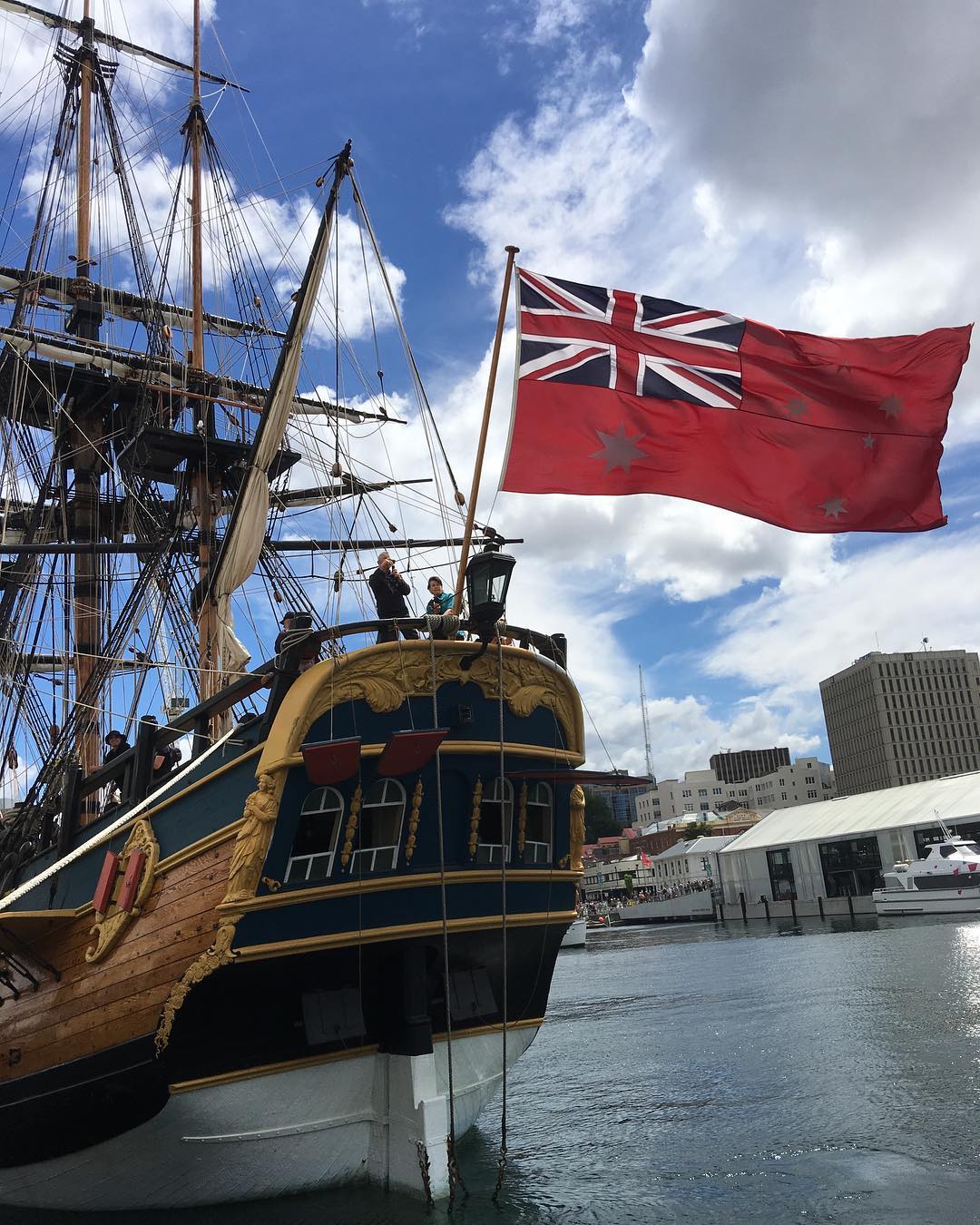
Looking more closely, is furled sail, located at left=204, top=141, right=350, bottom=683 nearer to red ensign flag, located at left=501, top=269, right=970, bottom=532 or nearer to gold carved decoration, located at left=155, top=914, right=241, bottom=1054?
red ensign flag, located at left=501, top=269, right=970, bottom=532

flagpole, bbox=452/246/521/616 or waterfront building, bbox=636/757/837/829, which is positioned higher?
waterfront building, bbox=636/757/837/829

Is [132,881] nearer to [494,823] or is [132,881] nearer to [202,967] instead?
[202,967]

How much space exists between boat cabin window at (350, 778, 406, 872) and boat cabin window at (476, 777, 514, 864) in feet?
3.45

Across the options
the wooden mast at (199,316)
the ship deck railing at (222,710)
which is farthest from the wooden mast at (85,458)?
the ship deck railing at (222,710)

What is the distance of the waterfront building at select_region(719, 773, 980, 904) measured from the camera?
56.0m

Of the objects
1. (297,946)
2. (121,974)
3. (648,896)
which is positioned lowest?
(121,974)

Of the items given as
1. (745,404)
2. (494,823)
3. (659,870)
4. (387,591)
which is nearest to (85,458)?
(387,591)

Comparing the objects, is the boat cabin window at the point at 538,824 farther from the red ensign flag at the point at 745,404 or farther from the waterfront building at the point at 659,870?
the waterfront building at the point at 659,870

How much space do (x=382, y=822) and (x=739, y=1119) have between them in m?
6.58

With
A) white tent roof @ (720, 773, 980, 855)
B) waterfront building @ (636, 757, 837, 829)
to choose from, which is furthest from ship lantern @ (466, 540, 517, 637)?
waterfront building @ (636, 757, 837, 829)

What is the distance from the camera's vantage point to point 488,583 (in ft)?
32.2

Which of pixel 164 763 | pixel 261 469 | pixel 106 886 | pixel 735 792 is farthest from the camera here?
Answer: pixel 735 792

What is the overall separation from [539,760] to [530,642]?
4.37 feet

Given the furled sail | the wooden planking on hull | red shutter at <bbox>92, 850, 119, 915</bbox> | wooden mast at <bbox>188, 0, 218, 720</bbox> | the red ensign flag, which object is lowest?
the wooden planking on hull
